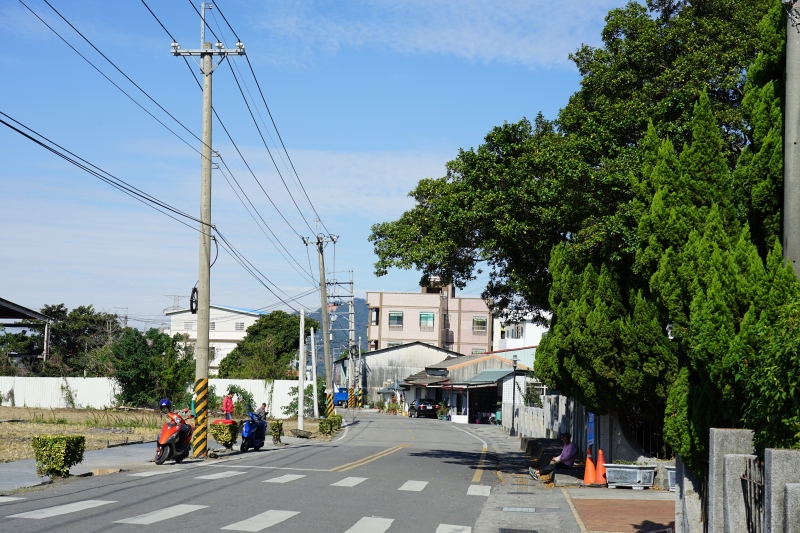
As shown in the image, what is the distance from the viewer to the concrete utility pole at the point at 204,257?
79.3 feet

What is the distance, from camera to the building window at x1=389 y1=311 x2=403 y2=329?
9556cm

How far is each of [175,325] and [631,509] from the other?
329 ft

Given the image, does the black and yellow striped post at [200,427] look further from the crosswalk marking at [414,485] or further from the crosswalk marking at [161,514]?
the crosswalk marking at [161,514]

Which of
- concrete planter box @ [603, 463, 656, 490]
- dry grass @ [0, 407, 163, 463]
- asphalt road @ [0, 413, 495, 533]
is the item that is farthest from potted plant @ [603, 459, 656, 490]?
dry grass @ [0, 407, 163, 463]

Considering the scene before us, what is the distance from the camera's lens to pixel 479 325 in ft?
327

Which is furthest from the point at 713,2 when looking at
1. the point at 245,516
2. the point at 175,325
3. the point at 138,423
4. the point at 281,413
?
the point at 175,325

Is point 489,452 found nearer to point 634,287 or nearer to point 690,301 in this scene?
point 634,287

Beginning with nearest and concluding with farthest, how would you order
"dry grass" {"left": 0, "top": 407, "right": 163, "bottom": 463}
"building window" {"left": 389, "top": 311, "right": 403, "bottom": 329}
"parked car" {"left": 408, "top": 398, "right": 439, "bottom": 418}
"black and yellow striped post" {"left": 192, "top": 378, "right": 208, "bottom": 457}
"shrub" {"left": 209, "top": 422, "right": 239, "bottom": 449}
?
1. "black and yellow striped post" {"left": 192, "top": 378, "right": 208, "bottom": 457}
2. "dry grass" {"left": 0, "top": 407, "right": 163, "bottom": 463}
3. "shrub" {"left": 209, "top": 422, "right": 239, "bottom": 449}
4. "parked car" {"left": 408, "top": 398, "right": 439, "bottom": 418}
5. "building window" {"left": 389, "top": 311, "right": 403, "bottom": 329}

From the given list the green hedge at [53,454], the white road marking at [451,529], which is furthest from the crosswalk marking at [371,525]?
the green hedge at [53,454]

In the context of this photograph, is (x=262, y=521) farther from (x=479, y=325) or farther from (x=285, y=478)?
(x=479, y=325)

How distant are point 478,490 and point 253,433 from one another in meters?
11.3

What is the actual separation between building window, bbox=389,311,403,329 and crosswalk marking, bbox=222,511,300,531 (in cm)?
8210

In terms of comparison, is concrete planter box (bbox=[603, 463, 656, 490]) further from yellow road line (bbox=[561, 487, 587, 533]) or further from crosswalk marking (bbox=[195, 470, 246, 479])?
crosswalk marking (bbox=[195, 470, 246, 479])

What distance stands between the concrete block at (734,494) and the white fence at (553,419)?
17.7m
